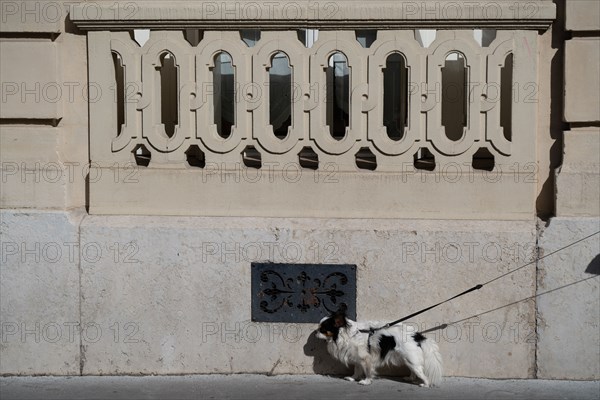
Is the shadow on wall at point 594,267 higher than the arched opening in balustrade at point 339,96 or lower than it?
lower

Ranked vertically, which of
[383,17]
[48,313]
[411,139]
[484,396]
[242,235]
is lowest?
[484,396]

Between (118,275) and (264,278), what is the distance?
3.24 feet

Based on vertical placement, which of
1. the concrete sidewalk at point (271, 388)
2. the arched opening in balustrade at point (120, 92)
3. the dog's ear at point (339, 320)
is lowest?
the concrete sidewalk at point (271, 388)

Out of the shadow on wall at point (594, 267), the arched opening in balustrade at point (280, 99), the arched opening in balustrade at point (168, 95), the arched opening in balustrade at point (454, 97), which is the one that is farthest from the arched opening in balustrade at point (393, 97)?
the shadow on wall at point (594, 267)

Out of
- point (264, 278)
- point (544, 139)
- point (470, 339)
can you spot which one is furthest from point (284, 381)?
point (544, 139)

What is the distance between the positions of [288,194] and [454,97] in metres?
1.87

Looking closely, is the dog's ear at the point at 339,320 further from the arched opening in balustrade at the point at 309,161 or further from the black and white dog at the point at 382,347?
the arched opening in balustrade at the point at 309,161

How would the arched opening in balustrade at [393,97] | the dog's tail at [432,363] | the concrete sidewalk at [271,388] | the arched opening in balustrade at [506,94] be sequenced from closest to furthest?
the concrete sidewalk at [271,388] < the dog's tail at [432,363] < the arched opening in balustrade at [506,94] < the arched opening in balustrade at [393,97]

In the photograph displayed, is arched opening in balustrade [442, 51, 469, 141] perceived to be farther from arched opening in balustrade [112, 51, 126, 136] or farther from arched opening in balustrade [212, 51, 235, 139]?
arched opening in balustrade [112, 51, 126, 136]

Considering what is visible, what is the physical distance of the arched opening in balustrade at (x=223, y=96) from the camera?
903cm

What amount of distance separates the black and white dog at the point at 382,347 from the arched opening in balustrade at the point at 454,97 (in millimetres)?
2248

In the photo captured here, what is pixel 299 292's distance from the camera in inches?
265

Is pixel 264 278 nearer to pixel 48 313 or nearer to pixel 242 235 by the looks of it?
pixel 242 235

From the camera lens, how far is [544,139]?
673 centimetres
